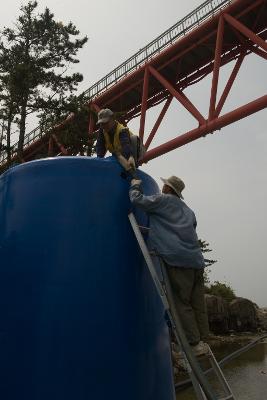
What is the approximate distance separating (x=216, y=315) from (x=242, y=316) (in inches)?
83.5

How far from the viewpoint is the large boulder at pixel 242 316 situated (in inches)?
624

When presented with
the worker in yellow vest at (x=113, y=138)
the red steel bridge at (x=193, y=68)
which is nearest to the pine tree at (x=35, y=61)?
the red steel bridge at (x=193, y=68)

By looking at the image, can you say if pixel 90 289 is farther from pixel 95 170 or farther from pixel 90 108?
pixel 90 108

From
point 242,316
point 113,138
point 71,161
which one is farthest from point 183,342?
point 242,316

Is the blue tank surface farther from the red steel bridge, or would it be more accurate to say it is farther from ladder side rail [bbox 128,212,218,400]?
the red steel bridge

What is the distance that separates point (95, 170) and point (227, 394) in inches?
65.4

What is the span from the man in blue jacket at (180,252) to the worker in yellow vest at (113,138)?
41 centimetres

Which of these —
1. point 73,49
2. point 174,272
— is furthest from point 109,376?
point 73,49

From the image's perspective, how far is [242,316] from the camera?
16.2 metres

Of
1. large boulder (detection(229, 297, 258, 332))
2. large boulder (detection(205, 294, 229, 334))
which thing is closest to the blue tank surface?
large boulder (detection(205, 294, 229, 334))

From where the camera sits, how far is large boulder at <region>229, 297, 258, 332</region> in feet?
52.0

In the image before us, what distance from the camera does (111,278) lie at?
7.39 ft

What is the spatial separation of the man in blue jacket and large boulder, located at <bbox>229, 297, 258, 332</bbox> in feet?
→ 47.2

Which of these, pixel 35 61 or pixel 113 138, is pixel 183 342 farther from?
pixel 35 61
